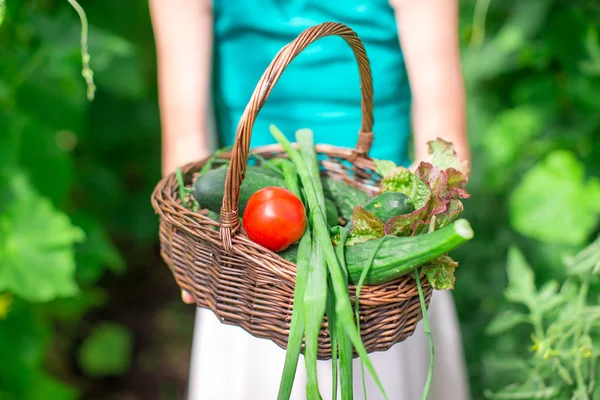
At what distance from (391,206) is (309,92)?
1.27 ft

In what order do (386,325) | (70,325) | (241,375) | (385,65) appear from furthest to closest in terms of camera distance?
(70,325), (385,65), (241,375), (386,325)

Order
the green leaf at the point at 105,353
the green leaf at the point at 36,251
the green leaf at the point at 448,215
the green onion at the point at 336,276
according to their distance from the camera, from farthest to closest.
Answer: the green leaf at the point at 105,353 → the green leaf at the point at 36,251 → the green leaf at the point at 448,215 → the green onion at the point at 336,276

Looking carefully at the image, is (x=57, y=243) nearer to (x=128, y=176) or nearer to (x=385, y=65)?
(x=385, y=65)

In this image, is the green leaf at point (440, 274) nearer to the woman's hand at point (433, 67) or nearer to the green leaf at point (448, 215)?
the green leaf at point (448, 215)

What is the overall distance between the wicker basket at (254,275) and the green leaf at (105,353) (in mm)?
1113

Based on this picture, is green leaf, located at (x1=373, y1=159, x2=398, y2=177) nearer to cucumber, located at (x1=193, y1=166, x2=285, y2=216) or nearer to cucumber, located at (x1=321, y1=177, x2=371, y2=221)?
cucumber, located at (x1=321, y1=177, x2=371, y2=221)

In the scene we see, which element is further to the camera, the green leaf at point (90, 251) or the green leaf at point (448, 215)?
the green leaf at point (90, 251)

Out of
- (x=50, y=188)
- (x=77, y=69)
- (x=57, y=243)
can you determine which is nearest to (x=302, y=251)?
(x=57, y=243)

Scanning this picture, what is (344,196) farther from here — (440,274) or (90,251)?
(90,251)

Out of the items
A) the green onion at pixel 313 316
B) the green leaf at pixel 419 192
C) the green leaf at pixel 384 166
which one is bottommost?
the green onion at pixel 313 316

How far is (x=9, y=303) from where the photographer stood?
4.36 ft

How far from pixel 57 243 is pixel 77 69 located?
0.58 metres

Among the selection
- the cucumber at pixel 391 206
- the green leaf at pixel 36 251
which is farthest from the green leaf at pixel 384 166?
the green leaf at pixel 36 251

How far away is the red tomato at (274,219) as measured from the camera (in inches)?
29.9
